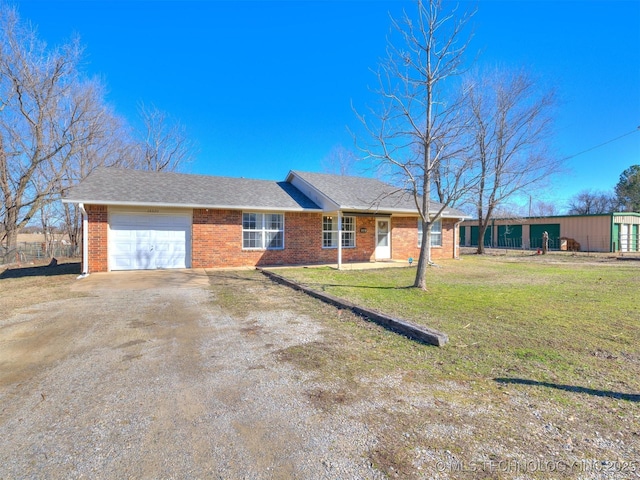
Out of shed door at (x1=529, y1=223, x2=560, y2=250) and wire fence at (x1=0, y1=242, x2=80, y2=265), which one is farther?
shed door at (x1=529, y1=223, x2=560, y2=250)

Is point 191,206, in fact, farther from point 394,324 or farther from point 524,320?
point 524,320

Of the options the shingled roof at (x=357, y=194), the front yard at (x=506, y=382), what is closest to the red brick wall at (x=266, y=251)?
the shingled roof at (x=357, y=194)

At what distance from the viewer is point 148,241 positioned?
39.8 feet

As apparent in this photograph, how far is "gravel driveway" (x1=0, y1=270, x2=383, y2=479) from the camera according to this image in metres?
2.10

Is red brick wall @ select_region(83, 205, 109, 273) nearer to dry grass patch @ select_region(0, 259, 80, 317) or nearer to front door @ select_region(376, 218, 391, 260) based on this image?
dry grass patch @ select_region(0, 259, 80, 317)

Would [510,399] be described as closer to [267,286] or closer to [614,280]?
[267,286]

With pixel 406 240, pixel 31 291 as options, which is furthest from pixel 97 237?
pixel 406 240

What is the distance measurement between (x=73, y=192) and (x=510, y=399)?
530 inches

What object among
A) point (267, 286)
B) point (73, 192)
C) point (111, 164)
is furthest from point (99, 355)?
point (111, 164)

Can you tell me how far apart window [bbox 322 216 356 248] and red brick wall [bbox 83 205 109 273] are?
860cm

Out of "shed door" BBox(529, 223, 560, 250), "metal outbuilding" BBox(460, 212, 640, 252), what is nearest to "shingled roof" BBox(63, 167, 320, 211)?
"metal outbuilding" BBox(460, 212, 640, 252)

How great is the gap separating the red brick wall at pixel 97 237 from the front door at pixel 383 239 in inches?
451

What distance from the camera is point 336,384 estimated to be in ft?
10.5

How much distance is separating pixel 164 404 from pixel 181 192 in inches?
457
